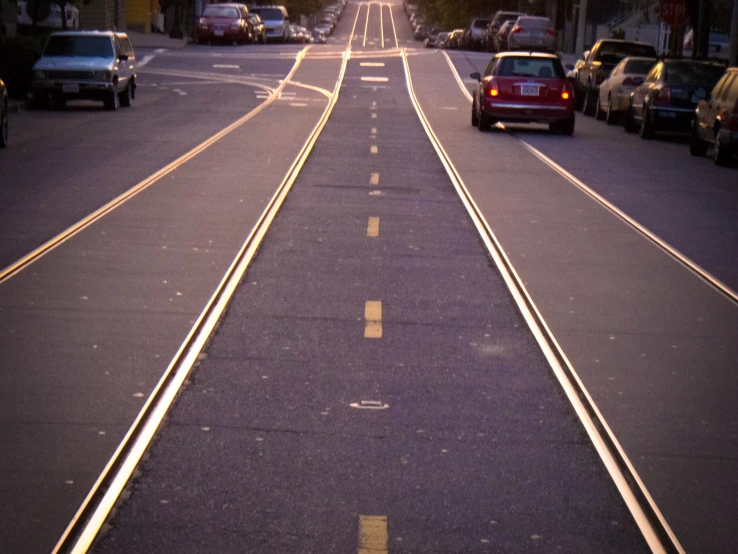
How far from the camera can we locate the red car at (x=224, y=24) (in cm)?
6066

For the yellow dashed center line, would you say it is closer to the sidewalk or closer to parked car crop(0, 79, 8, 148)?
parked car crop(0, 79, 8, 148)

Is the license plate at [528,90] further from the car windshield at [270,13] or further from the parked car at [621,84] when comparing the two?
the car windshield at [270,13]

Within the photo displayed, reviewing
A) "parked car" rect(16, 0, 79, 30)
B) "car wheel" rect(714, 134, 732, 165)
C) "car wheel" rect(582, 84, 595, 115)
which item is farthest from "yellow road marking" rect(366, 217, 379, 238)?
"parked car" rect(16, 0, 79, 30)

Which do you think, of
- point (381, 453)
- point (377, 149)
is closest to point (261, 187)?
point (377, 149)

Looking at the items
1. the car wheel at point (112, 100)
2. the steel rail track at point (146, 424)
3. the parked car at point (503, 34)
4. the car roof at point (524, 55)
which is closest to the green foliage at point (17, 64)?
the car wheel at point (112, 100)

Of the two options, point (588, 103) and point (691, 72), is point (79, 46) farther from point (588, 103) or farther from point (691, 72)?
point (691, 72)

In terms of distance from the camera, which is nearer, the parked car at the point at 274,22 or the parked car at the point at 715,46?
the parked car at the point at 715,46

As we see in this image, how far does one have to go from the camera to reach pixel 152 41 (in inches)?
2677

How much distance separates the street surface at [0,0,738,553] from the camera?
572 centimetres

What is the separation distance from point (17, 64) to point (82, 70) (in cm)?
233

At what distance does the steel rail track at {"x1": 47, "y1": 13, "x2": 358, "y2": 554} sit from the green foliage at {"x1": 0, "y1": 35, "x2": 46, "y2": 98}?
21193 millimetres

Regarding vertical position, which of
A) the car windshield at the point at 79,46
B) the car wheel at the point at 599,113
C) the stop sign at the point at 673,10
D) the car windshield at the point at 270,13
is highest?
the stop sign at the point at 673,10

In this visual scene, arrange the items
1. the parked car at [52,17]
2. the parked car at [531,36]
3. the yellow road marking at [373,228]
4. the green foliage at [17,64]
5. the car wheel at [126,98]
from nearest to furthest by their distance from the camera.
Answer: the yellow road marking at [373,228] → the green foliage at [17,64] → the car wheel at [126,98] → the parked car at [531,36] → the parked car at [52,17]

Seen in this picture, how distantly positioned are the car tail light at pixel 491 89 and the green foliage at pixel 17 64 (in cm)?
1130
